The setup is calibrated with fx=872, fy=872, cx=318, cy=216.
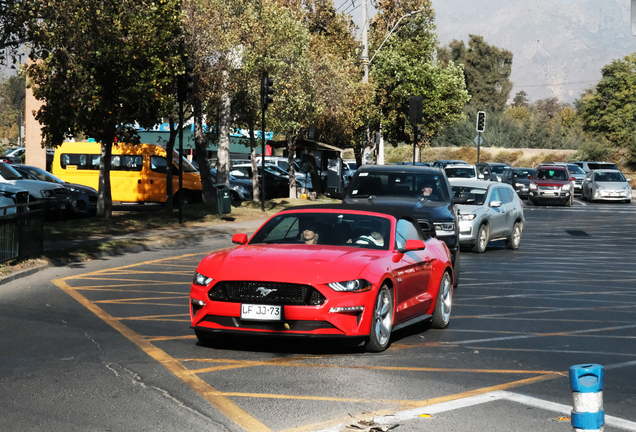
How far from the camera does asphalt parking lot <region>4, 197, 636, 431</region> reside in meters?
6.03

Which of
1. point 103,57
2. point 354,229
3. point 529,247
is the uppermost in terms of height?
point 103,57

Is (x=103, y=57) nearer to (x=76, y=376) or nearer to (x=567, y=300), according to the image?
(x=567, y=300)

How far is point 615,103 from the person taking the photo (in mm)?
90312

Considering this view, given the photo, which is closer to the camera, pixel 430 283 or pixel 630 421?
pixel 630 421

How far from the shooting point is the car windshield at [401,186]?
15930mm

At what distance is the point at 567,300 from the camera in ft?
39.8

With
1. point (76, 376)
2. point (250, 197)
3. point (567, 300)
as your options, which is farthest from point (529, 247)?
point (250, 197)

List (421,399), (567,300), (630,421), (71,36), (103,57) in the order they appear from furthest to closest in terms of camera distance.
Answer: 1. (103,57)
2. (71,36)
3. (567,300)
4. (421,399)
5. (630,421)

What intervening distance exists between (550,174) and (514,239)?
22449 mm

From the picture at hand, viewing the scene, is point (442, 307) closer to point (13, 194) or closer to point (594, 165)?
point (13, 194)

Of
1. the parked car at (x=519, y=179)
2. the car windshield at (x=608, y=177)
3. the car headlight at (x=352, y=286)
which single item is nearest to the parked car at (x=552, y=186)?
the parked car at (x=519, y=179)

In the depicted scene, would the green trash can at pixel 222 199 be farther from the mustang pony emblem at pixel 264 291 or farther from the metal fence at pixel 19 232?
the mustang pony emblem at pixel 264 291

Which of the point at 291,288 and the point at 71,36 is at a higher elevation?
the point at 71,36

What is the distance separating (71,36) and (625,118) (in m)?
78.9
